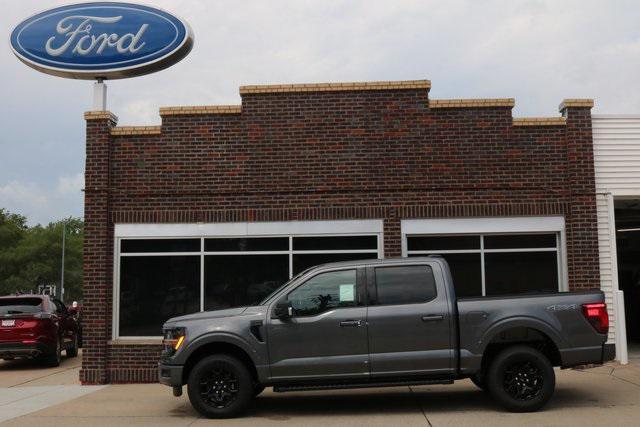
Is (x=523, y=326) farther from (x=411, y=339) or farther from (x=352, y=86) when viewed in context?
(x=352, y=86)

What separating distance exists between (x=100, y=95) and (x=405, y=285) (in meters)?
7.40

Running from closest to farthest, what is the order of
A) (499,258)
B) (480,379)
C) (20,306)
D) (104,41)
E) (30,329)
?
(480,379) < (499,258) < (104,41) < (30,329) < (20,306)

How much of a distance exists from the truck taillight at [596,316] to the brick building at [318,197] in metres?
3.70

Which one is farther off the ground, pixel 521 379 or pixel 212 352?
pixel 212 352

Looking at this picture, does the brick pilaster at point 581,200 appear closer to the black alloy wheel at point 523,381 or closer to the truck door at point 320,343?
the black alloy wheel at point 523,381

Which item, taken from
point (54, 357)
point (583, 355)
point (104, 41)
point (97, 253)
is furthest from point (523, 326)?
point (54, 357)

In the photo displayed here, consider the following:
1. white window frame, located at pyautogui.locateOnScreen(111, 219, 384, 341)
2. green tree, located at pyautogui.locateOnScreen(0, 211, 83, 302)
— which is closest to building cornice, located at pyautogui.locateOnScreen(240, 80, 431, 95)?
white window frame, located at pyautogui.locateOnScreen(111, 219, 384, 341)

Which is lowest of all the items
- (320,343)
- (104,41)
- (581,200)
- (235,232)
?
(320,343)

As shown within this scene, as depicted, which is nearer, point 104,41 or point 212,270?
point 212,270

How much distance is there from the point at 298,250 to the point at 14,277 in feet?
185

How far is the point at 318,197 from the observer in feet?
40.2

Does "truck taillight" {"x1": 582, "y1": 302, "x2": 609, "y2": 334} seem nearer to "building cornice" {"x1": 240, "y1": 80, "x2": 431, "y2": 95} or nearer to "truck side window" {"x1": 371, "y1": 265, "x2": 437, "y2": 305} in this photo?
"truck side window" {"x1": 371, "y1": 265, "x2": 437, "y2": 305}

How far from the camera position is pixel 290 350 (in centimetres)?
849

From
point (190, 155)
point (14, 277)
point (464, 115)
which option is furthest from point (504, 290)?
point (14, 277)
